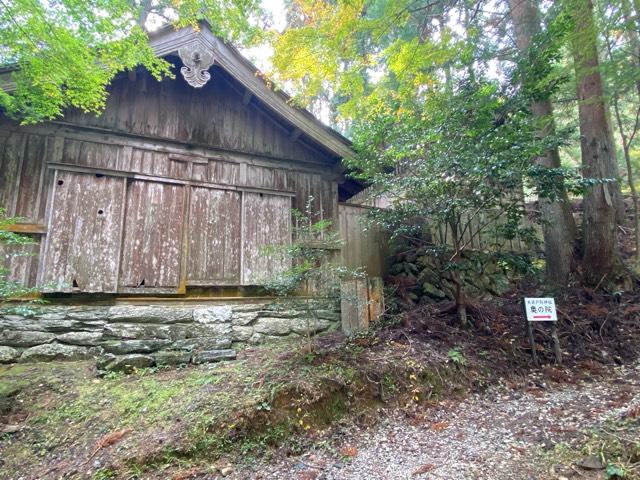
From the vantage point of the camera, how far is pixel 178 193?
610 cm

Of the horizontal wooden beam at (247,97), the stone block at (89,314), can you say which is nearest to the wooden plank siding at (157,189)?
the horizontal wooden beam at (247,97)

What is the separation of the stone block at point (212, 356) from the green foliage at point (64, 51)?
3935 mm

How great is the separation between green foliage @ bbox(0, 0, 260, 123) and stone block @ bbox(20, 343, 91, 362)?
3.14 m

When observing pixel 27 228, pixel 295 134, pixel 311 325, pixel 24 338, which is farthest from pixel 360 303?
pixel 27 228

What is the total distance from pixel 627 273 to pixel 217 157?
8.10m

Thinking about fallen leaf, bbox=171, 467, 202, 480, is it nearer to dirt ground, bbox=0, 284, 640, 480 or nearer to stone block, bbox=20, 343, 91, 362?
dirt ground, bbox=0, 284, 640, 480

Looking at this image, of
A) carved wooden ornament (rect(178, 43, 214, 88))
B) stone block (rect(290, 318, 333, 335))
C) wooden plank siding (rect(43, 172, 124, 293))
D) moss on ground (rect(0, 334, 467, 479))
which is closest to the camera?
moss on ground (rect(0, 334, 467, 479))

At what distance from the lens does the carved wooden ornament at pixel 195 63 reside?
18.9 feet

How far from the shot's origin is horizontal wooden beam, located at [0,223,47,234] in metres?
5.11

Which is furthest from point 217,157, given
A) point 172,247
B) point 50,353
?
point 50,353

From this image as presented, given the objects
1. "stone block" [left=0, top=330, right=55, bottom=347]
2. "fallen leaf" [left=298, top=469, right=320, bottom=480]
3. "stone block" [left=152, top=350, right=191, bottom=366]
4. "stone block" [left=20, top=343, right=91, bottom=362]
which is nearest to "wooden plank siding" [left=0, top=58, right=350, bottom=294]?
"stone block" [left=0, top=330, right=55, bottom=347]

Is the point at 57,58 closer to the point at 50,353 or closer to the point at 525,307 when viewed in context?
the point at 50,353

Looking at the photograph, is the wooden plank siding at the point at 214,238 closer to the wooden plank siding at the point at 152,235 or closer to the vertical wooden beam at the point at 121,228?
the wooden plank siding at the point at 152,235

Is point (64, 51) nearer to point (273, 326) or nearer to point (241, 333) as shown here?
point (241, 333)
